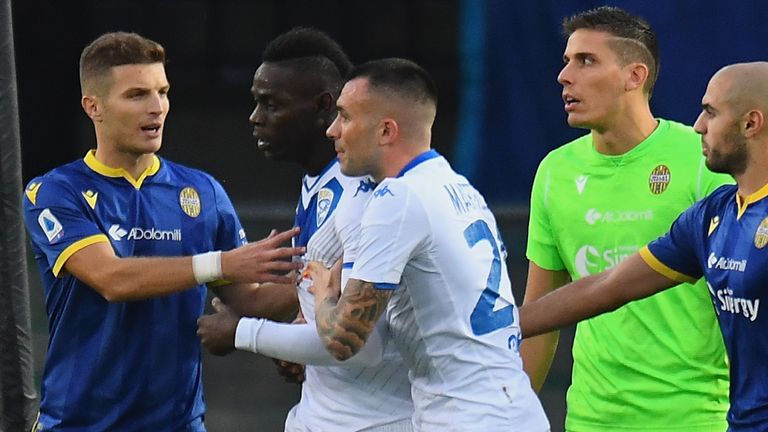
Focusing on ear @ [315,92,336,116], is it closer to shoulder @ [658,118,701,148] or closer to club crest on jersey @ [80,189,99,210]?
club crest on jersey @ [80,189,99,210]

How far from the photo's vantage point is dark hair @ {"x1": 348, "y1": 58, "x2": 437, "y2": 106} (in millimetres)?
5047

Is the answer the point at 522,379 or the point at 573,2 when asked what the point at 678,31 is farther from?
the point at 522,379

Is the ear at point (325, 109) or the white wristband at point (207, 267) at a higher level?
the ear at point (325, 109)

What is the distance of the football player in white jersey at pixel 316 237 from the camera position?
16.6 ft

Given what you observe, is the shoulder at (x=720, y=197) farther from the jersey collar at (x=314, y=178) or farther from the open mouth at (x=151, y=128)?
the open mouth at (x=151, y=128)

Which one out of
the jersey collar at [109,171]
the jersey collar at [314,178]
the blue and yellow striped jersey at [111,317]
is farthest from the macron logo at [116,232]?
the jersey collar at [314,178]

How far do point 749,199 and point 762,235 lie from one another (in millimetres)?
171

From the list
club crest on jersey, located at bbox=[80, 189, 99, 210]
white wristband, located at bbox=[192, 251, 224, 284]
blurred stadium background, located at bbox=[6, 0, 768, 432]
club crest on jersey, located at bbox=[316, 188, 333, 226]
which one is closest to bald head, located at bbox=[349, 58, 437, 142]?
club crest on jersey, located at bbox=[316, 188, 333, 226]

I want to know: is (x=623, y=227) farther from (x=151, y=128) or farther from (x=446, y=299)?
(x=151, y=128)

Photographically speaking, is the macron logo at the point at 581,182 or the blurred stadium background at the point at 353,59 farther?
the blurred stadium background at the point at 353,59

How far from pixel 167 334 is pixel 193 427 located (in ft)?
1.20

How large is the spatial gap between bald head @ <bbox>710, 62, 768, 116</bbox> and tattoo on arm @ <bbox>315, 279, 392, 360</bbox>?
124 cm

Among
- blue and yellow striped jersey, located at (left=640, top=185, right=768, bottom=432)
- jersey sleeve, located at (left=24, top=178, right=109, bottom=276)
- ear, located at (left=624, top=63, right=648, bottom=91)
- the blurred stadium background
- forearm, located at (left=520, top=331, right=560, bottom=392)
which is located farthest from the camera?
the blurred stadium background

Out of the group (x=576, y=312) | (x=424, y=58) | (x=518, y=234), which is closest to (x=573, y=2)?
(x=518, y=234)
